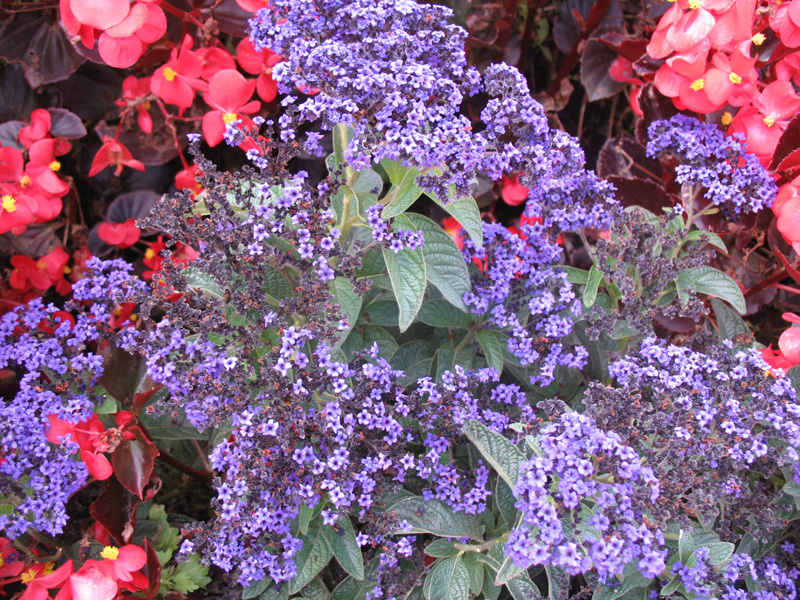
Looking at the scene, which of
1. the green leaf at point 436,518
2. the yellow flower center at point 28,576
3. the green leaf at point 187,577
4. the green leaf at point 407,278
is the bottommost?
the green leaf at point 187,577

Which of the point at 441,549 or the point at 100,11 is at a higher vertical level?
the point at 100,11

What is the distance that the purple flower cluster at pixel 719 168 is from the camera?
1.34 metres

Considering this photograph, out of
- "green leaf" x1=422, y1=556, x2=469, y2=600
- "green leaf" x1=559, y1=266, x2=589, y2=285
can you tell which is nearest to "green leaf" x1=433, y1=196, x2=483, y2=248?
"green leaf" x1=559, y1=266, x2=589, y2=285

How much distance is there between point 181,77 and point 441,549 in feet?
3.97

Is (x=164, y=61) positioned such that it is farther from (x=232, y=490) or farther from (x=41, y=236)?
(x=232, y=490)

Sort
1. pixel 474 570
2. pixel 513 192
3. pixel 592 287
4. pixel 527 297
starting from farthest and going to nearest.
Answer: pixel 513 192 → pixel 527 297 → pixel 592 287 → pixel 474 570

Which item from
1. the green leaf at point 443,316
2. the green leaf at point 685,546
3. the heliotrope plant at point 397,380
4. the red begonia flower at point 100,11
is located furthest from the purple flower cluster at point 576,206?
the red begonia flower at point 100,11

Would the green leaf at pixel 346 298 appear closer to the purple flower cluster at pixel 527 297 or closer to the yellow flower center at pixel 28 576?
the purple flower cluster at pixel 527 297

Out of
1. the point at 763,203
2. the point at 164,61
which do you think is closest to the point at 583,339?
the point at 763,203

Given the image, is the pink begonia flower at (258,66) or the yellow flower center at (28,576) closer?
the yellow flower center at (28,576)

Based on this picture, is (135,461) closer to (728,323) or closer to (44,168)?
(44,168)

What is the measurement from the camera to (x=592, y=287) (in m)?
1.31

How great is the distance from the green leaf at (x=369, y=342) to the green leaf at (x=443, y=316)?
8cm

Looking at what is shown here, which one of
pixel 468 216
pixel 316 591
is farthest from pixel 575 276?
pixel 316 591
